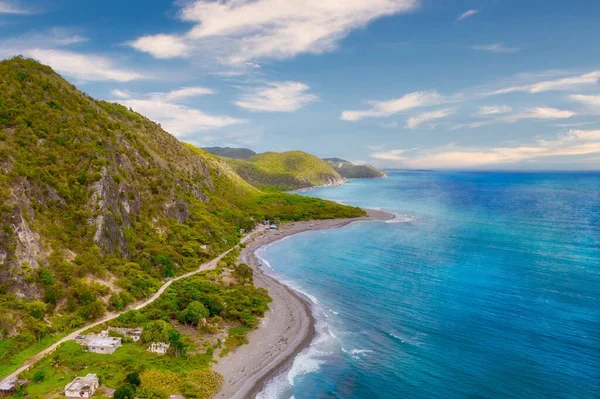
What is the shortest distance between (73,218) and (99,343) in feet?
125

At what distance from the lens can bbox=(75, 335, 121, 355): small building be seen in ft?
197

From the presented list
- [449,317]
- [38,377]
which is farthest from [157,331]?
[449,317]

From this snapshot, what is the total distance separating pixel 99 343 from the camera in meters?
60.9

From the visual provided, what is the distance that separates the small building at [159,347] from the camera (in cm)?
6181

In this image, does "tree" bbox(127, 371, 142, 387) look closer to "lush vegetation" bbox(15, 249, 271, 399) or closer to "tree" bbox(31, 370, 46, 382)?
"lush vegetation" bbox(15, 249, 271, 399)

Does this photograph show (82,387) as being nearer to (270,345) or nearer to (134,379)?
(134,379)

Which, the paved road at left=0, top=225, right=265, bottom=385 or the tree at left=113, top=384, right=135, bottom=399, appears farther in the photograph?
the paved road at left=0, top=225, right=265, bottom=385

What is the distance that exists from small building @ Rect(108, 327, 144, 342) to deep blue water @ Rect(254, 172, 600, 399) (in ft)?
86.8

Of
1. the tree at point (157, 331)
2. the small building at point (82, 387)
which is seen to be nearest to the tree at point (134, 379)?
the small building at point (82, 387)

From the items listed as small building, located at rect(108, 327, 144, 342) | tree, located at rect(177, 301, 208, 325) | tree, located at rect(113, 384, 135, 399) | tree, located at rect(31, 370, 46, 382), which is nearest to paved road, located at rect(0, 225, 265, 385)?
tree, located at rect(31, 370, 46, 382)

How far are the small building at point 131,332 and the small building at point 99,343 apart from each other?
2.36 meters

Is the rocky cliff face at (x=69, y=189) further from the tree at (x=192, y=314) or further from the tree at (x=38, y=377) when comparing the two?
the tree at (x=192, y=314)

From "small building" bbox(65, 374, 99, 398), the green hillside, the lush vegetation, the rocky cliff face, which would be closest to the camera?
"small building" bbox(65, 374, 99, 398)

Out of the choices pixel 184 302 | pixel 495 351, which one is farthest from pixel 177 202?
pixel 495 351
